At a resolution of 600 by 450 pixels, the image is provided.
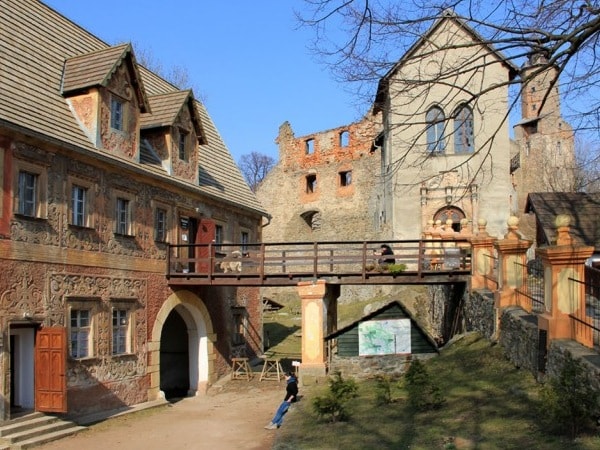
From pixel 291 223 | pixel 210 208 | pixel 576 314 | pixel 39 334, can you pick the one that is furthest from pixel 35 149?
pixel 291 223

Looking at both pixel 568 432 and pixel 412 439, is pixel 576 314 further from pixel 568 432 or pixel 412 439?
pixel 412 439

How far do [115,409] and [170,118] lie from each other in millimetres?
8654

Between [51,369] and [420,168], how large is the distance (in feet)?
35.4

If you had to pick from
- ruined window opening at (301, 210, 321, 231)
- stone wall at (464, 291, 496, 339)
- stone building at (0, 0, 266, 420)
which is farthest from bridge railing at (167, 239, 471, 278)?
ruined window opening at (301, 210, 321, 231)

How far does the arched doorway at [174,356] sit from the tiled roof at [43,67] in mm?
5689

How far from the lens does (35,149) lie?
14.6 m

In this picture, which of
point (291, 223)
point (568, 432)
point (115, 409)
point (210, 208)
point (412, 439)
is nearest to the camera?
point (568, 432)

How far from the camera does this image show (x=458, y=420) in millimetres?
10289

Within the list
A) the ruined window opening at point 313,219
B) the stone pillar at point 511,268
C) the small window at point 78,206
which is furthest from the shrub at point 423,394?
the ruined window opening at point 313,219

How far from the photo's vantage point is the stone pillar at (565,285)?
1006 cm

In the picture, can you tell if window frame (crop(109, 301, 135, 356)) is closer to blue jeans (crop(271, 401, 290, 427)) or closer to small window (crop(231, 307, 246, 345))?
blue jeans (crop(271, 401, 290, 427))

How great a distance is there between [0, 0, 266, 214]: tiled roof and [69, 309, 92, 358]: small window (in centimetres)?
399

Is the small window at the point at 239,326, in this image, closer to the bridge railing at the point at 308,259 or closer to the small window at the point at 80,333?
the bridge railing at the point at 308,259

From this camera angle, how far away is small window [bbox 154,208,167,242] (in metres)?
19.5
